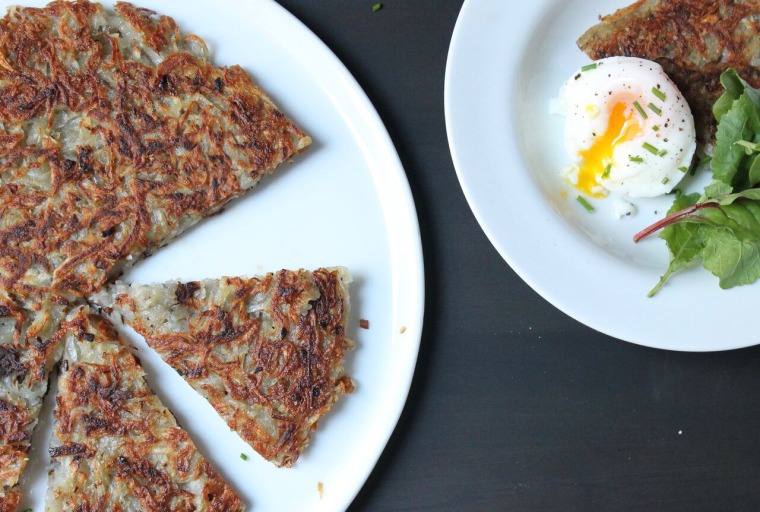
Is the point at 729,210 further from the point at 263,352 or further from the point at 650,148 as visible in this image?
the point at 263,352

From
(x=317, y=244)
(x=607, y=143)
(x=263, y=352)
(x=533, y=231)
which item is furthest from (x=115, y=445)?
(x=607, y=143)

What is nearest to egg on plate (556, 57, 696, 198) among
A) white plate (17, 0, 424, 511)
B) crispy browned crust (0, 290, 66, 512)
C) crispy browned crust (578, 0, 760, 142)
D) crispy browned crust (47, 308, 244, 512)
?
crispy browned crust (578, 0, 760, 142)

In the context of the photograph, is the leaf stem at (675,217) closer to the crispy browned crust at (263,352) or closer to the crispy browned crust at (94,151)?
the crispy browned crust at (263,352)

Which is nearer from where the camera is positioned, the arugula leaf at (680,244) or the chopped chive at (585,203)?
the arugula leaf at (680,244)

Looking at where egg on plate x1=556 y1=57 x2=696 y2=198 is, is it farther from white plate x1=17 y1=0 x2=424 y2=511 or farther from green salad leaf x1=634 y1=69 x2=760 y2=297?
white plate x1=17 y1=0 x2=424 y2=511

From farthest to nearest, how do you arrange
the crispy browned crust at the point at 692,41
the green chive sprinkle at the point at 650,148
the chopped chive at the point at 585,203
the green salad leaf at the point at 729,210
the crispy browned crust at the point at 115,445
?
the chopped chive at the point at 585,203
the crispy browned crust at the point at 692,41
the green chive sprinkle at the point at 650,148
the crispy browned crust at the point at 115,445
the green salad leaf at the point at 729,210

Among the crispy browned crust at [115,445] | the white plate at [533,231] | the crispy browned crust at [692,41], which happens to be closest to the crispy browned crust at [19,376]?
the crispy browned crust at [115,445]
